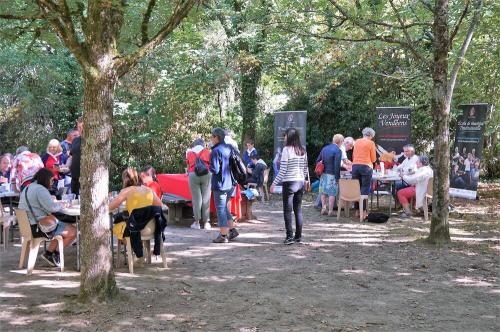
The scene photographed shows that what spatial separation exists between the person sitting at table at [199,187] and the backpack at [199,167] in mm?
28

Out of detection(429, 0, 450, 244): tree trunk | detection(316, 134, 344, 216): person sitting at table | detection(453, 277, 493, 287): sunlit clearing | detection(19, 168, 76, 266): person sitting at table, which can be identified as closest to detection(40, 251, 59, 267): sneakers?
detection(19, 168, 76, 266): person sitting at table

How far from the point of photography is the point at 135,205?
22.5ft

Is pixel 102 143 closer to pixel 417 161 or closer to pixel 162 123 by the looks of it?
pixel 417 161

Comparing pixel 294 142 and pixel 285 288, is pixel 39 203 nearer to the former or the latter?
pixel 285 288

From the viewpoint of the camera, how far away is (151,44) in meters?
5.44

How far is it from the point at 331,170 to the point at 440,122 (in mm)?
3545

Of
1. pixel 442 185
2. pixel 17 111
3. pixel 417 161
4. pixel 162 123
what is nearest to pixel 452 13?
pixel 442 185

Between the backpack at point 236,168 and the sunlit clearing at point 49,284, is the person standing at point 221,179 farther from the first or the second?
the sunlit clearing at point 49,284

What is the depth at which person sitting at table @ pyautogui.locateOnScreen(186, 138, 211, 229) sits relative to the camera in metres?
9.93

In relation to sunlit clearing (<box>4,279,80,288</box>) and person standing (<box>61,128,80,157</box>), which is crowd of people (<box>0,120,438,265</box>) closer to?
person standing (<box>61,128,80,157</box>)

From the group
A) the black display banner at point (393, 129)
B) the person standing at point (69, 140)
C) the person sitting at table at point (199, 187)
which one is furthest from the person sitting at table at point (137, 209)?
the black display banner at point (393, 129)

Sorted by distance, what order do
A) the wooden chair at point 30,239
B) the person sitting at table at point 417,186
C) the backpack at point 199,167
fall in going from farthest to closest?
the person sitting at table at point 417,186, the backpack at point 199,167, the wooden chair at point 30,239

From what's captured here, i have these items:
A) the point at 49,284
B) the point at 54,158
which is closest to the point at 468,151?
the point at 54,158

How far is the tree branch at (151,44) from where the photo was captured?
526 centimetres
